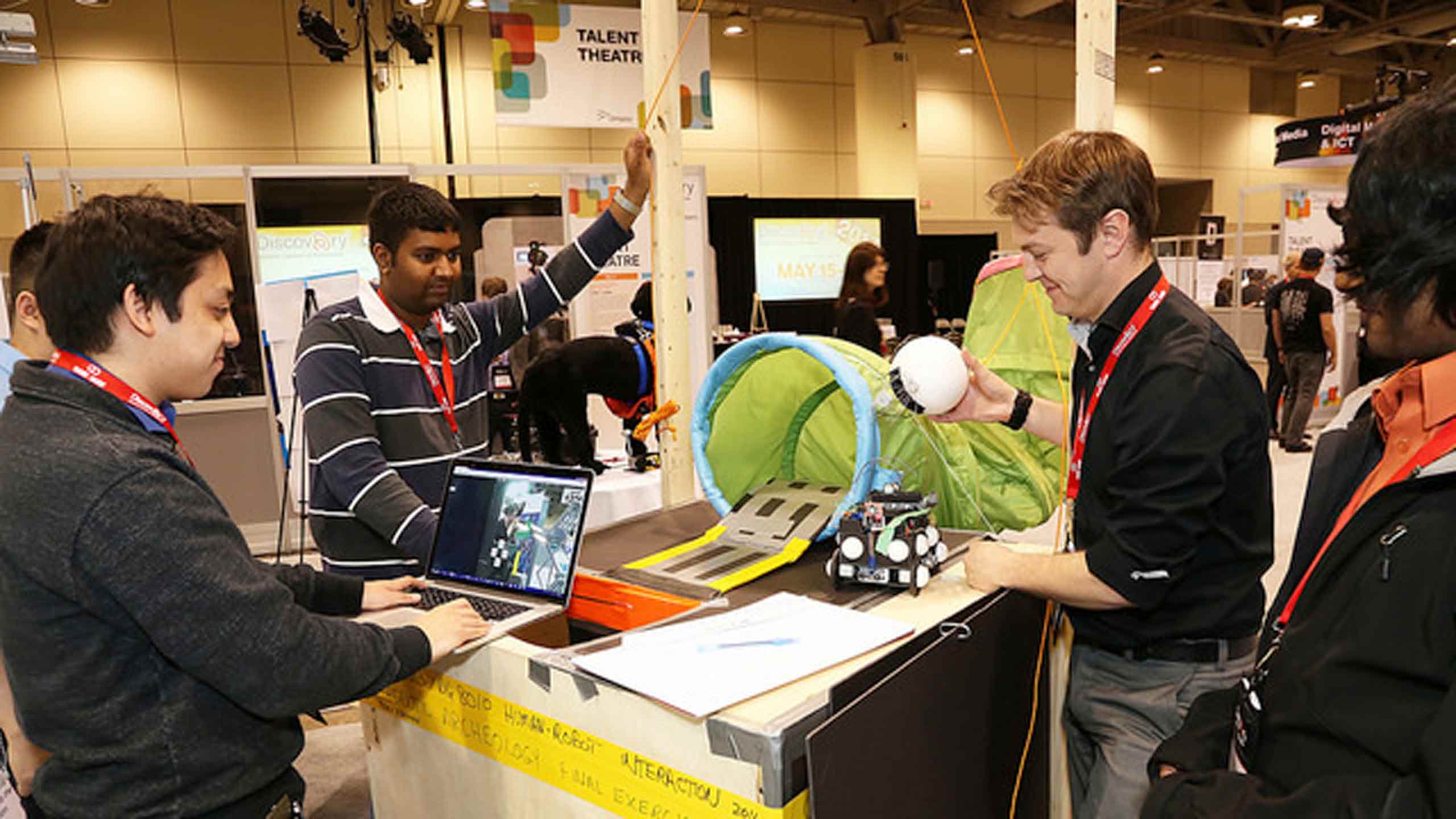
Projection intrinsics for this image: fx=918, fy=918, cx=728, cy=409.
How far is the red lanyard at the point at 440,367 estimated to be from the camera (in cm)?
196

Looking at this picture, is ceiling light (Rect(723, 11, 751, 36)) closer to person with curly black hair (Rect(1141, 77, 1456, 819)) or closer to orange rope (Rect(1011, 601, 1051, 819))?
orange rope (Rect(1011, 601, 1051, 819))

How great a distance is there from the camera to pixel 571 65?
661 cm

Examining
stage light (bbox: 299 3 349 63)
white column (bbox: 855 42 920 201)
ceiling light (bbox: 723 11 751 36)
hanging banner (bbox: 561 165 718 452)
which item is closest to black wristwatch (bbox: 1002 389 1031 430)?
hanging banner (bbox: 561 165 718 452)

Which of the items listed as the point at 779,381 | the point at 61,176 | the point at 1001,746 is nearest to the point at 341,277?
the point at 61,176

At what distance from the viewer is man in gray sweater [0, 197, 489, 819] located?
1037mm

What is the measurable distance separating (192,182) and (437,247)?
817cm

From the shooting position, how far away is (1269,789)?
2.71 feet

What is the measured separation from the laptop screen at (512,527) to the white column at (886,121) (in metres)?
10.0

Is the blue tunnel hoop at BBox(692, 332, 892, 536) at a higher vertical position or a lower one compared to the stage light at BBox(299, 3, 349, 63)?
lower

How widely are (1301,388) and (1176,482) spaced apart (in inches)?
263

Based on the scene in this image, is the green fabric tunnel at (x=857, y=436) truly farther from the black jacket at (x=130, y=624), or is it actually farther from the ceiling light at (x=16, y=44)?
the ceiling light at (x=16, y=44)


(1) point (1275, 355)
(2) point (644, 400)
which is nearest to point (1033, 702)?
(2) point (644, 400)

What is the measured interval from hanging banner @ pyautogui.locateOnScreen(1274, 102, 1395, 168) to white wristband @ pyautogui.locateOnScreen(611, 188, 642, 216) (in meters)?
8.88

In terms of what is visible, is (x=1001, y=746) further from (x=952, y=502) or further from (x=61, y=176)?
(x=61, y=176)
